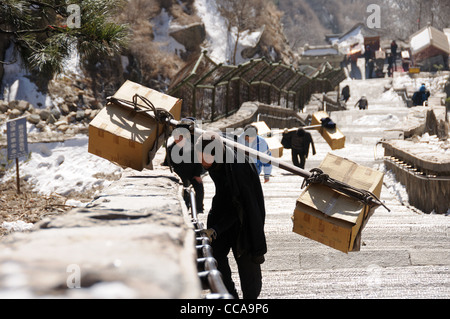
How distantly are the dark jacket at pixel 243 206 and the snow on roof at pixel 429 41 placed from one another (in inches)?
1811

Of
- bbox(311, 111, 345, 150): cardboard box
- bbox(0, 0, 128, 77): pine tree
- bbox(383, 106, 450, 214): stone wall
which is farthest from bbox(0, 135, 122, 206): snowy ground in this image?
bbox(383, 106, 450, 214): stone wall

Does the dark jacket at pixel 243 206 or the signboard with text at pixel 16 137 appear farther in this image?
the signboard with text at pixel 16 137

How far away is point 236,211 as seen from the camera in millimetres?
3666

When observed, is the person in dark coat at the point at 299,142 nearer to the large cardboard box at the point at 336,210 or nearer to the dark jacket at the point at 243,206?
the large cardboard box at the point at 336,210

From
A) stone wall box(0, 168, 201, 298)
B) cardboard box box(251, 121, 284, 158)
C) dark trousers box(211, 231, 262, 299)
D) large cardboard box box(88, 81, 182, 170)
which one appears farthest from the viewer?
cardboard box box(251, 121, 284, 158)

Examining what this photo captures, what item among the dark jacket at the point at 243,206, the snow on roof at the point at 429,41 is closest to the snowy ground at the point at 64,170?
the dark jacket at the point at 243,206

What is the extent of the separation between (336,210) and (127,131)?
1.63 m

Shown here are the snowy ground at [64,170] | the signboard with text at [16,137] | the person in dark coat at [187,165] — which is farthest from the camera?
the snowy ground at [64,170]

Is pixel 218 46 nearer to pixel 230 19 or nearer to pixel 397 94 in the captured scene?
pixel 230 19

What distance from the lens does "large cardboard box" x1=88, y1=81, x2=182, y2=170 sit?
363 centimetres

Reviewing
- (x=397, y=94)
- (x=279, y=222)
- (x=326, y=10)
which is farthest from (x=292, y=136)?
(x=326, y=10)

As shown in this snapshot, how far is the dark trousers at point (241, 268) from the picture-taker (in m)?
3.73

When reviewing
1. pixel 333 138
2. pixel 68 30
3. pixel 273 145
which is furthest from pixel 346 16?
pixel 68 30

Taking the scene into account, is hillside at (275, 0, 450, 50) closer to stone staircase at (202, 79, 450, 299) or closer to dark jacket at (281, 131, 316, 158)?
dark jacket at (281, 131, 316, 158)
